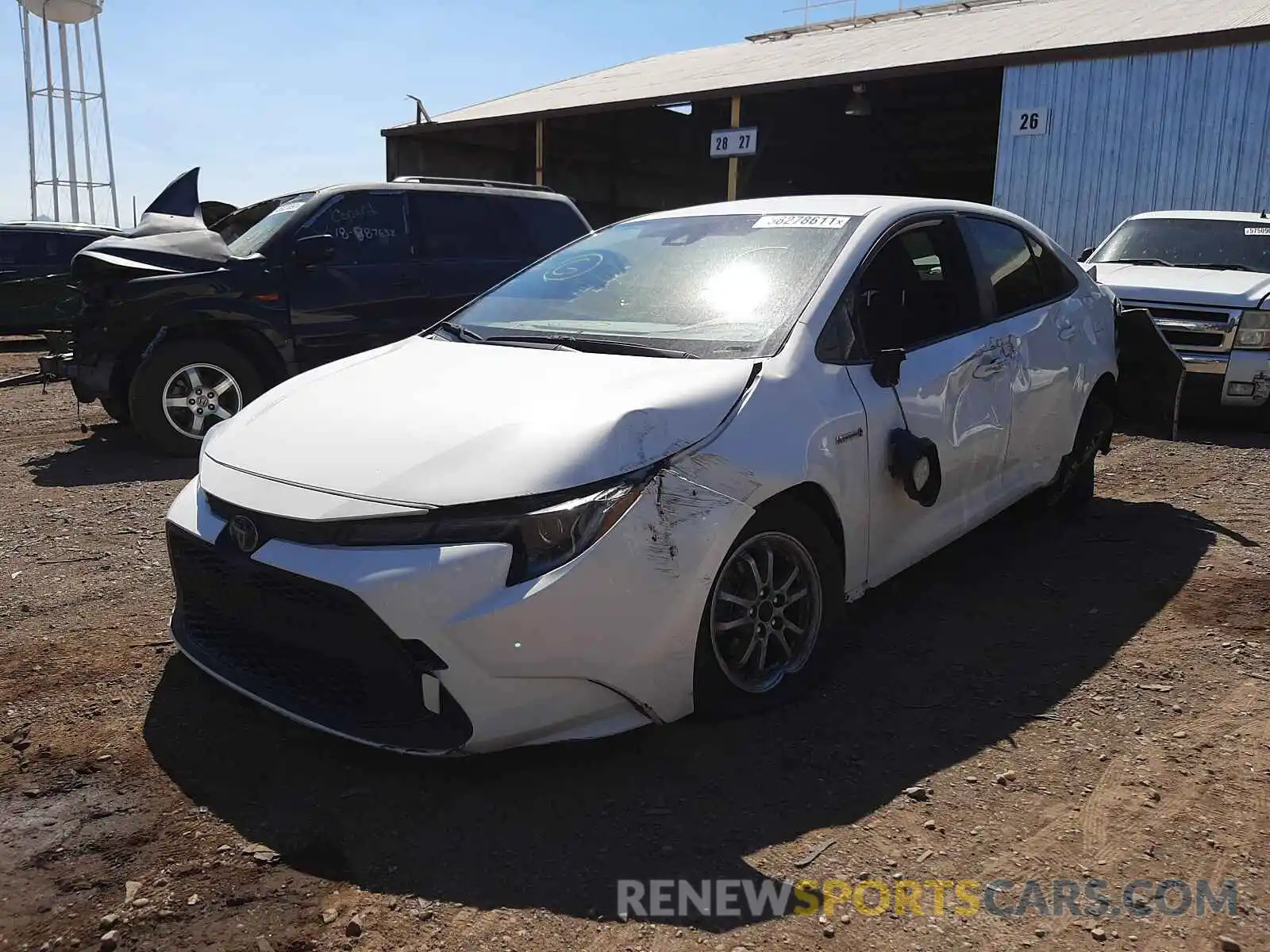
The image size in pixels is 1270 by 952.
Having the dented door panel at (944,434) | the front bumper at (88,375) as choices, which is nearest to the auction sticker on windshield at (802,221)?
the dented door panel at (944,434)

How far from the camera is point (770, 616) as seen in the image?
3107mm

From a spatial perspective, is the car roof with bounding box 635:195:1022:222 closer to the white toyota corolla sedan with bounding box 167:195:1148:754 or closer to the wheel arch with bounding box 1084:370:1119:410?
the white toyota corolla sedan with bounding box 167:195:1148:754

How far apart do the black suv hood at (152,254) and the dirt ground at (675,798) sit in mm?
3235

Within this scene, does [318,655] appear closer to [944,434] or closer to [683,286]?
[683,286]

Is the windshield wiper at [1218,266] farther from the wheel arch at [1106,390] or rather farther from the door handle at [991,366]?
the door handle at [991,366]

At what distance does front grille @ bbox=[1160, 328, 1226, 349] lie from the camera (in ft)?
25.5

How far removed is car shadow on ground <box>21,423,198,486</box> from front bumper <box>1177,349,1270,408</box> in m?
7.33

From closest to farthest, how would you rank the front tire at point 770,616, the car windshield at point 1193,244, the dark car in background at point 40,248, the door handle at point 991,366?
the front tire at point 770,616 → the door handle at point 991,366 → the car windshield at point 1193,244 → the dark car in background at point 40,248

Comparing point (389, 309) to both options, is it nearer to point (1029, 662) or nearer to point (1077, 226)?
point (1029, 662)

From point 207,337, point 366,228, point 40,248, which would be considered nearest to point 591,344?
point 207,337

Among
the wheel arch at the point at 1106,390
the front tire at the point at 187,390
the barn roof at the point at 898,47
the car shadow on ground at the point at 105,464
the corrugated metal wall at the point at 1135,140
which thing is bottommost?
the car shadow on ground at the point at 105,464

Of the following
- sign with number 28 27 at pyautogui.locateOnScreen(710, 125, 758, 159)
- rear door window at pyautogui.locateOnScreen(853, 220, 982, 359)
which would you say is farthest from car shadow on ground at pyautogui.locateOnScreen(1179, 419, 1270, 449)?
sign with number 28 27 at pyautogui.locateOnScreen(710, 125, 758, 159)

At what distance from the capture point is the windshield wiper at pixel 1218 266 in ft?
28.3

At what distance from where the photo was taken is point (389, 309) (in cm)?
735
